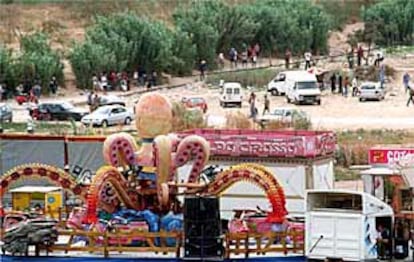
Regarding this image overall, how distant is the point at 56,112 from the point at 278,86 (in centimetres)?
1146

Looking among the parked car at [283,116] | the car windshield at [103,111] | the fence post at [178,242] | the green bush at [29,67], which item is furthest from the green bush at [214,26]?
the fence post at [178,242]

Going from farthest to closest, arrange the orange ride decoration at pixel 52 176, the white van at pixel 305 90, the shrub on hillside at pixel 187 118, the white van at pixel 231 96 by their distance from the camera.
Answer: the white van at pixel 305 90 → the white van at pixel 231 96 → the shrub on hillside at pixel 187 118 → the orange ride decoration at pixel 52 176

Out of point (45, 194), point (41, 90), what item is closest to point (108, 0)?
point (41, 90)

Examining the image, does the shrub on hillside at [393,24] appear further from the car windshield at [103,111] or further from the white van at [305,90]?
the car windshield at [103,111]

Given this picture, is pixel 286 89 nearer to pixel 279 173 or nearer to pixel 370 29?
→ pixel 370 29

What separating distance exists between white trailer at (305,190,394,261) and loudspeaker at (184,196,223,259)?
147cm

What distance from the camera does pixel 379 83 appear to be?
63.0 m

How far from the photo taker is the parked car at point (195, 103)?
54.9 metres

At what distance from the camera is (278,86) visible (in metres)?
62.5

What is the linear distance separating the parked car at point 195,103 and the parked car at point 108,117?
7.67 feet

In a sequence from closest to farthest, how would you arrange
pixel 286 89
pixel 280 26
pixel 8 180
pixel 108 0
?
pixel 8 180 → pixel 286 89 → pixel 280 26 → pixel 108 0

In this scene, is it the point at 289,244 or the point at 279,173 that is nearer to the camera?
the point at 289,244

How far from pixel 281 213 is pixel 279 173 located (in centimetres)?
437

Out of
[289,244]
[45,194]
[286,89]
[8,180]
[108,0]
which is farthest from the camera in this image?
[108,0]
